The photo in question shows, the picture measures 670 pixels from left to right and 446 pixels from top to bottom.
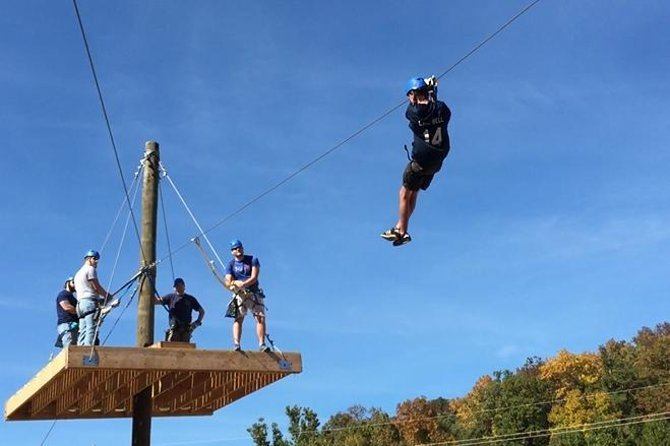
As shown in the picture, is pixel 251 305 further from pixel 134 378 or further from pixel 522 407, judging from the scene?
pixel 522 407

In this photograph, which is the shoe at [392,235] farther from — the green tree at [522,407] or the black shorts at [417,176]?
the green tree at [522,407]

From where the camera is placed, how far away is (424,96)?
820cm

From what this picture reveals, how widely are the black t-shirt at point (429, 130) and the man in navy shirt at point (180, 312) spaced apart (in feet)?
12.5

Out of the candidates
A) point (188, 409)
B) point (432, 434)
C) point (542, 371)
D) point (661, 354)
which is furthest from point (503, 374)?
point (188, 409)

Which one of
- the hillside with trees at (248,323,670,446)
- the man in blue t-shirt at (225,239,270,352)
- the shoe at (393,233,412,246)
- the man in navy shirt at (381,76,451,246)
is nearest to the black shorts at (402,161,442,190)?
the man in navy shirt at (381,76,451,246)

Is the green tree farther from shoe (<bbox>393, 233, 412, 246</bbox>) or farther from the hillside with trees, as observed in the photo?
shoe (<bbox>393, 233, 412, 246</bbox>)

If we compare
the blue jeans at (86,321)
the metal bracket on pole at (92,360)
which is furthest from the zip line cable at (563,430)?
the metal bracket on pole at (92,360)

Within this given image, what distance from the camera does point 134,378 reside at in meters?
9.62

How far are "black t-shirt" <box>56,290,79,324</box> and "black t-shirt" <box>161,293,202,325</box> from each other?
41.6 inches

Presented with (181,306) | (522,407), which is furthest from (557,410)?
(181,306)

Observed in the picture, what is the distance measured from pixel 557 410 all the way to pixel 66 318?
56.6 meters

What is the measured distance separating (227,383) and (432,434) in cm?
5932

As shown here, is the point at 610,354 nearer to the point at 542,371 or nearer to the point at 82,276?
the point at 542,371

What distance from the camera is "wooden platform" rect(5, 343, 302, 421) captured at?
9.10m
